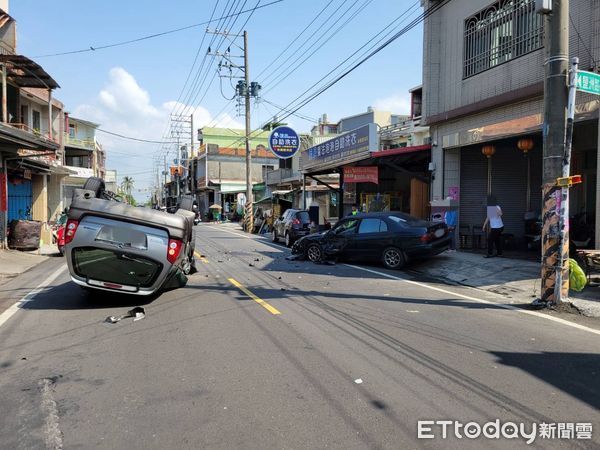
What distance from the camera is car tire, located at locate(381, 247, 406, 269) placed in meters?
13.1

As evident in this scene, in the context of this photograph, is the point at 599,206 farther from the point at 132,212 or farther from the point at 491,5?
→ the point at 132,212

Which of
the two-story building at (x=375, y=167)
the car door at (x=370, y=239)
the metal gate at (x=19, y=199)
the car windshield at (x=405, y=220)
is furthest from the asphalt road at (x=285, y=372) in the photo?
the metal gate at (x=19, y=199)

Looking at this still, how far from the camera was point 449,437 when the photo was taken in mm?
3674

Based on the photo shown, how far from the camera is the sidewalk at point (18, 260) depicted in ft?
42.0

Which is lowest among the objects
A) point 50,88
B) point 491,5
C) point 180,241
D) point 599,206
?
point 180,241

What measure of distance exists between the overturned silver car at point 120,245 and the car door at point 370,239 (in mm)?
6755

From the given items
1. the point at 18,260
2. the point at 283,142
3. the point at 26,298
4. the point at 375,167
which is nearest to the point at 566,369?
the point at 26,298

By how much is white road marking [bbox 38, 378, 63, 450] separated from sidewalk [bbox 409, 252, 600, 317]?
301 inches

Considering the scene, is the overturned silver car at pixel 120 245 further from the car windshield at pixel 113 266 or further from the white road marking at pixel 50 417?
the white road marking at pixel 50 417

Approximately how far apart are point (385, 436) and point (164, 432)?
66.0 inches

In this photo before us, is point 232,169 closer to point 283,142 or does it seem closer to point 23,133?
point 283,142

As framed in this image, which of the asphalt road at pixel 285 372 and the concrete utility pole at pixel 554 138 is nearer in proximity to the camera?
the asphalt road at pixel 285 372

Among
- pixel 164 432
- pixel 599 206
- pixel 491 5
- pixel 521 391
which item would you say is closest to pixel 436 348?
pixel 521 391

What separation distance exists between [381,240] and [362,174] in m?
8.78
